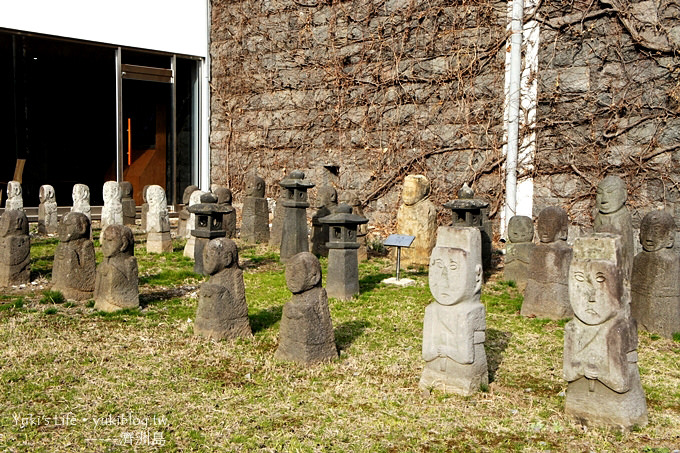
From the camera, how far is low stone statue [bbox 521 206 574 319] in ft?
24.5

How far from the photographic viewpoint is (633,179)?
10477 mm

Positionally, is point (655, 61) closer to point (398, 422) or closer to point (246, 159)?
point (398, 422)

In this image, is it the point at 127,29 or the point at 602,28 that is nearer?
the point at 602,28

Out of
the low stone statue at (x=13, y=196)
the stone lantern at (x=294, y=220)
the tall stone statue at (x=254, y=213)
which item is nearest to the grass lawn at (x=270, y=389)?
the stone lantern at (x=294, y=220)

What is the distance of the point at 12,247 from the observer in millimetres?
8602

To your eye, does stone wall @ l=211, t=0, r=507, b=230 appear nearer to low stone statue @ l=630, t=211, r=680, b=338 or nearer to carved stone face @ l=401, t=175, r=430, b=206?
carved stone face @ l=401, t=175, r=430, b=206

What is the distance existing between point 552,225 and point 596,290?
3109mm

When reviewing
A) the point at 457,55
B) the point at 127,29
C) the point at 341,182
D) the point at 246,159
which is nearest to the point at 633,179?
the point at 457,55

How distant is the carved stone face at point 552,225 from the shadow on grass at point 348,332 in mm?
Result: 2247

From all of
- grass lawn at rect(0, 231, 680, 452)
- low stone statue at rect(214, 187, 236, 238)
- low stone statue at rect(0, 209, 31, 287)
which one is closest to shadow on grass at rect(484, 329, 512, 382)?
grass lawn at rect(0, 231, 680, 452)

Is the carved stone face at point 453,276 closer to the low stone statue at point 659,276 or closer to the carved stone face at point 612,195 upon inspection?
the low stone statue at point 659,276

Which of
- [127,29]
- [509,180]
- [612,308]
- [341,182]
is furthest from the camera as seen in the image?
[127,29]

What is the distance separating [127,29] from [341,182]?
6212 mm

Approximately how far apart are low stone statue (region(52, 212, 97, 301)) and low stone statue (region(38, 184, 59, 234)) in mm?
5820
